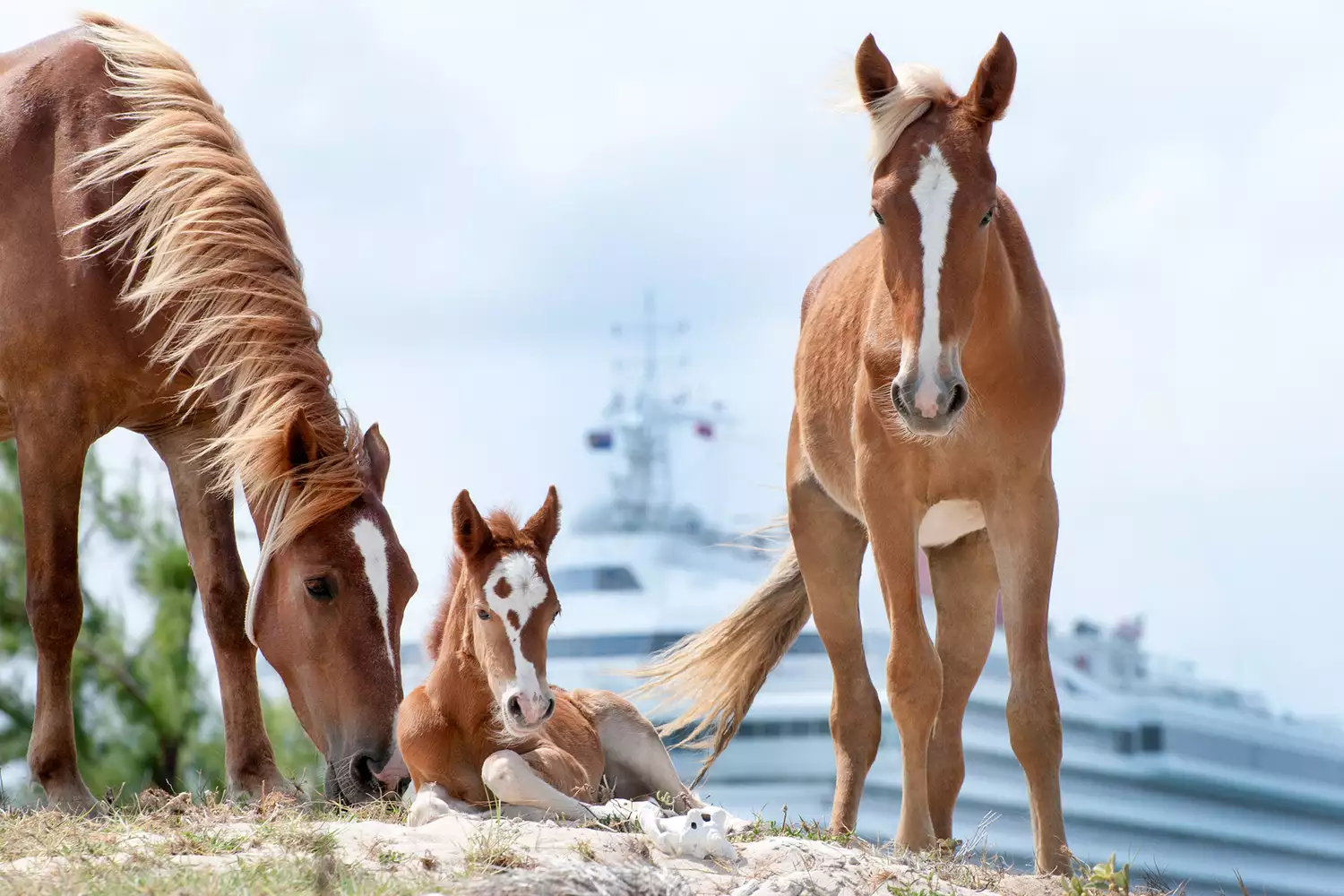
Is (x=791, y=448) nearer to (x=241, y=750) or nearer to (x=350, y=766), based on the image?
(x=350, y=766)

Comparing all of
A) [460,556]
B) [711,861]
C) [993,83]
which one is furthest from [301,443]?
[993,83]

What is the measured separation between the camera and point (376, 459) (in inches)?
223

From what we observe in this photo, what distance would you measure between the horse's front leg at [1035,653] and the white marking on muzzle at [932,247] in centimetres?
68

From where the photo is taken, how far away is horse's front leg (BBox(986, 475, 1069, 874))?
4.92 metres

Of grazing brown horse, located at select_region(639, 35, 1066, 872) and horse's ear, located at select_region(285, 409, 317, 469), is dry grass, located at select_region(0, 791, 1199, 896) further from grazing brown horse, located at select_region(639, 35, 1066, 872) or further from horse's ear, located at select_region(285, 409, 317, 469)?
horse's ear, located at select_region(285, 409, 317, 469)

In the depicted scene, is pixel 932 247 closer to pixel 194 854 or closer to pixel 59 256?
pixel 194 854

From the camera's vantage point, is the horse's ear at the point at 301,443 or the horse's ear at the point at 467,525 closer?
the horse's ear at the point at 467,525

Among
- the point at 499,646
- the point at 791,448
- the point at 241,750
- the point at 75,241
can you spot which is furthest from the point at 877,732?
the point at 75,241

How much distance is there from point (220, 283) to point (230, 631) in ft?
4.90

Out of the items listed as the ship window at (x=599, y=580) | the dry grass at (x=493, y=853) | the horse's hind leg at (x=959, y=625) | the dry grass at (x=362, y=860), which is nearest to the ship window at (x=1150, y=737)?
the ship window at (x=599, y=580)

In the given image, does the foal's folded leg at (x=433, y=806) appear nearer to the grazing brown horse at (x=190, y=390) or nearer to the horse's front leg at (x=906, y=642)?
the grazing brown horse at (x=190, y=390)

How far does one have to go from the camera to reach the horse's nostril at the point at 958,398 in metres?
4.52

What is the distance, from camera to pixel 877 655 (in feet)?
120

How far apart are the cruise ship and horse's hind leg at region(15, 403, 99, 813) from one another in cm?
2890
